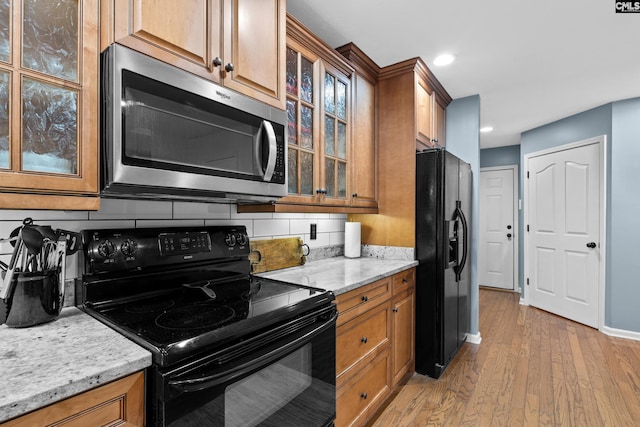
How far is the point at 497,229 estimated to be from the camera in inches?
207

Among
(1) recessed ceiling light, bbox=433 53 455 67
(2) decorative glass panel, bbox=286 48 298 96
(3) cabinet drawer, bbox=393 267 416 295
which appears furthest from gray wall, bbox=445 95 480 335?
(2) decorative glass panel, bbox=286 48 298 96

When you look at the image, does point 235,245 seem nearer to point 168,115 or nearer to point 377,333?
point 168,115

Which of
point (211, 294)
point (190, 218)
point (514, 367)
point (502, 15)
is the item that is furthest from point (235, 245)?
point (514, 367)

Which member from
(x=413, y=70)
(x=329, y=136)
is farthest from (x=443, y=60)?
(x=329, y=136)

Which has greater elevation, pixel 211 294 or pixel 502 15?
pixel 502 15

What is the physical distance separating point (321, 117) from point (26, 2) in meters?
1.40

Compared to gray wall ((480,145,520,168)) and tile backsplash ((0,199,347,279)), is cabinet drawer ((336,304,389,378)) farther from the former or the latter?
gray wall ((480,145,520,168))

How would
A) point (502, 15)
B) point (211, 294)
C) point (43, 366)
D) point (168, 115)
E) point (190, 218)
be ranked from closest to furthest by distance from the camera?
point (43, 366), point (168, 115), point (211, 294), point (190, 218), point (502, 15)

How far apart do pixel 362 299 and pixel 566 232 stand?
3.43 meters

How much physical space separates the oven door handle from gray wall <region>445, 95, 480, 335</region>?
2.38m

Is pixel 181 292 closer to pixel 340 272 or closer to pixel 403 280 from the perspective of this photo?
pixel 340 272

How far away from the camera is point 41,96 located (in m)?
0.90

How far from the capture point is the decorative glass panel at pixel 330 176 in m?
2.10

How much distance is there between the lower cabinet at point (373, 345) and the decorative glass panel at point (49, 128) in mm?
1203
